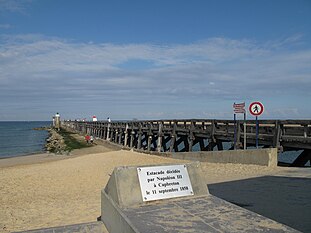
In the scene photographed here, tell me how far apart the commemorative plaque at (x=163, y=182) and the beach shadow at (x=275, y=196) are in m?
1.52

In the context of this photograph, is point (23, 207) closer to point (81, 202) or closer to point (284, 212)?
point (81, 202)

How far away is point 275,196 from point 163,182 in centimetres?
297

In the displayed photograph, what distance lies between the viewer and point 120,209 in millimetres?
4156

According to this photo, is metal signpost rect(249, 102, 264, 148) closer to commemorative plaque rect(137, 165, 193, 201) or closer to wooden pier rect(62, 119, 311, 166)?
wooden pier rect(62, 119, 311, 166)

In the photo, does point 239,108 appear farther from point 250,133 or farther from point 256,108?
point 250,133

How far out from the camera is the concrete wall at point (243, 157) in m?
10.6

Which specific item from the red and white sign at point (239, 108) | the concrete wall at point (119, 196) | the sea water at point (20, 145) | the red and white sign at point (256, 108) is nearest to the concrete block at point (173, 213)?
the concrete wall at point (119, 196)

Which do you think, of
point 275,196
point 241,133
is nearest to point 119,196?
point 275,196

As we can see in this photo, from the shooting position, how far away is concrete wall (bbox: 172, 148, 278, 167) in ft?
34.9

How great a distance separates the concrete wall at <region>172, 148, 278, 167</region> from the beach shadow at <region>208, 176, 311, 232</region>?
6.57 ft

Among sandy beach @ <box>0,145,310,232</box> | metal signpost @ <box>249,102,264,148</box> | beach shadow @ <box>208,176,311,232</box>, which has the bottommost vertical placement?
sandy beach @ <box>0,145,310,232</box>

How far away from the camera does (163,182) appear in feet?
15.3

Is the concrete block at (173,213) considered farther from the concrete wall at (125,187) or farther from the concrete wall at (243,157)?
the concrete wall at (243,157)

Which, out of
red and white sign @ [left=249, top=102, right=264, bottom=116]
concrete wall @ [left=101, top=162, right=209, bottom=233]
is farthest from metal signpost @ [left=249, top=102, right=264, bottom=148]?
concrete wall @ [left=101, top=162, right=209, bottom=233]
